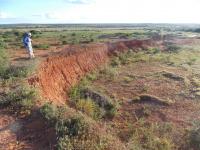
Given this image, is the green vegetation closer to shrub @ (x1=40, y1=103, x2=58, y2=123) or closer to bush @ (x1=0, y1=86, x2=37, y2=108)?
shrub @ (x1=40, y1=103, x2=58, y2=123)

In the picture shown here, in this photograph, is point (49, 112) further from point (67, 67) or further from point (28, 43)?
point (67, 67)

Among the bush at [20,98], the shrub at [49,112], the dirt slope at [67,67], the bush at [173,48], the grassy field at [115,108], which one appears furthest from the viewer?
the bush at [173,48]

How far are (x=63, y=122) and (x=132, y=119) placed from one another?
674cm

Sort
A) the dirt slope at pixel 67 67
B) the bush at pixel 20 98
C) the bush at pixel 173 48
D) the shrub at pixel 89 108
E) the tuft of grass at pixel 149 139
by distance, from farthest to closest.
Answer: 1. the bush at pixel 173 48
2. the dirt slope at pixel 67 67
3. the shrub at pixel 89 108
4. the tuft of grass at pixel 149 139
5. the bush at pixel 20 98

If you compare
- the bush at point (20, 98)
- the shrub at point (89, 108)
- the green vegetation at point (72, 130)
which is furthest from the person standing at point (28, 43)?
the green vegetation at point (72, 130)

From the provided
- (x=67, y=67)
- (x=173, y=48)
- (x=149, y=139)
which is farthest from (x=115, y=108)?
(x=173, y=48)

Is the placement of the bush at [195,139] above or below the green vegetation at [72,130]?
below

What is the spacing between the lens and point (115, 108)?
17234 millimetres

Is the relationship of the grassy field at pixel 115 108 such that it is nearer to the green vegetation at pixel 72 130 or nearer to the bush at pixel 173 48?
the green vegetation at pixel 72 130

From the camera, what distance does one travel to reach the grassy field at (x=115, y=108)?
10.2 m

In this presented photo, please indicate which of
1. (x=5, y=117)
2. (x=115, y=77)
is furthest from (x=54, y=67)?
(x=5, y=117)

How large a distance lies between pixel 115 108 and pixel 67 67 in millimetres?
5495

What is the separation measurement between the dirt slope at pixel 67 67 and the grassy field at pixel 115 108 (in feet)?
1.72

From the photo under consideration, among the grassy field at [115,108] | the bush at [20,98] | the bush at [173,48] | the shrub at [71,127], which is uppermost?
the bush at [20,98]
